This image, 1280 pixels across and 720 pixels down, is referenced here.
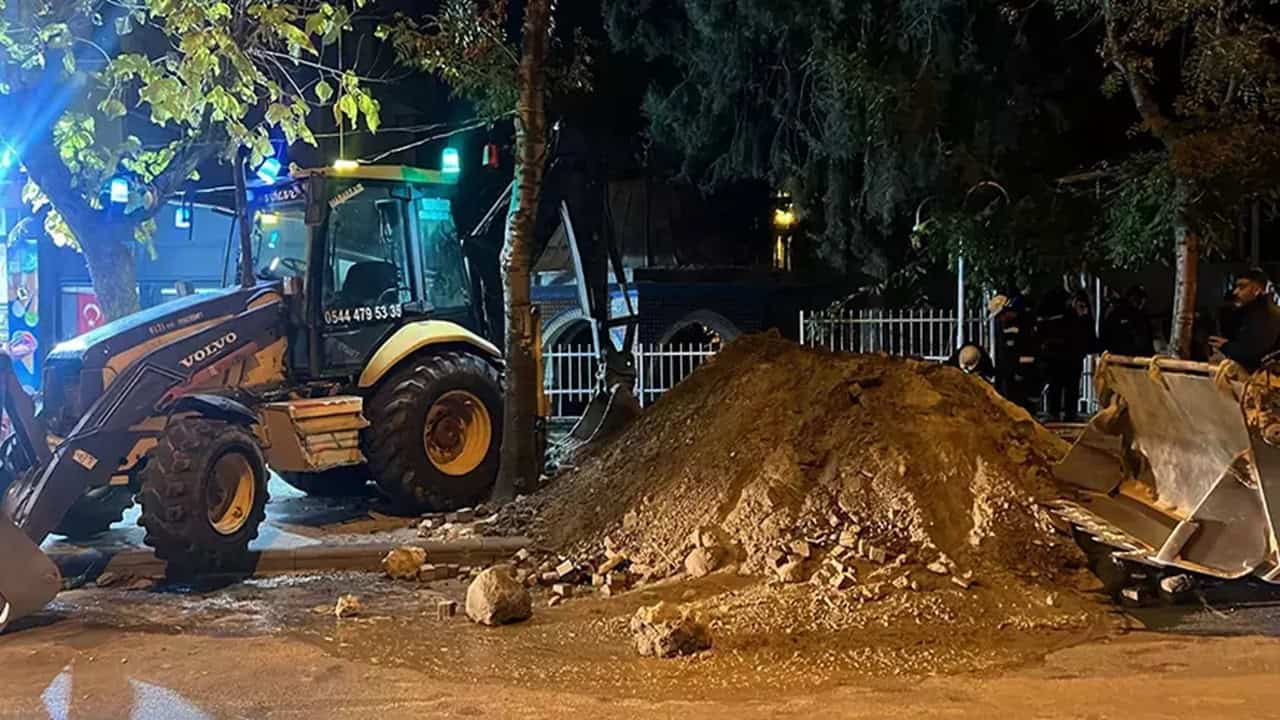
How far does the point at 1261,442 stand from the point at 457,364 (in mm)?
6805

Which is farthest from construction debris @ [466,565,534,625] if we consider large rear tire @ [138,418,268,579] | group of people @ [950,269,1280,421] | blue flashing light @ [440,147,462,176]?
group of people @ [950,269,1280,421]

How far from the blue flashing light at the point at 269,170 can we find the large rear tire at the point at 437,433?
79.7 inches

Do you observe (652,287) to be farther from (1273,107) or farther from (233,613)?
(233,613)

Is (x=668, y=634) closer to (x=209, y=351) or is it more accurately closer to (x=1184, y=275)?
(x=209, y=351)

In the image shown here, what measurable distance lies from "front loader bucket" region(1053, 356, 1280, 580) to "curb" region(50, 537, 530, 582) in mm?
4375

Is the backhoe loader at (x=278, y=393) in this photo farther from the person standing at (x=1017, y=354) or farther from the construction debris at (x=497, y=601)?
the person standing at (x=1017, y=354)

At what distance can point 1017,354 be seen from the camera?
14.2 meters

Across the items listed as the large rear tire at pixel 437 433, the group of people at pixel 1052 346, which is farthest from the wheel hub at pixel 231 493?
the group of people at pixel 1052 346

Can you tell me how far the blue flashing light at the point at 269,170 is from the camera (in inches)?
406

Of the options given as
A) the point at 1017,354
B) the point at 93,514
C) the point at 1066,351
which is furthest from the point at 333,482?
the point at 1066,351

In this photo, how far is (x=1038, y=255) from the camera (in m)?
15.8

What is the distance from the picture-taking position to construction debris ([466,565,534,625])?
7.44m

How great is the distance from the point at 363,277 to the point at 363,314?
1.08ft

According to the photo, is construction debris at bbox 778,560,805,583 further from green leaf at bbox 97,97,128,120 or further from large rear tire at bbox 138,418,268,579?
green leaf at bbox 97,97,128,120
